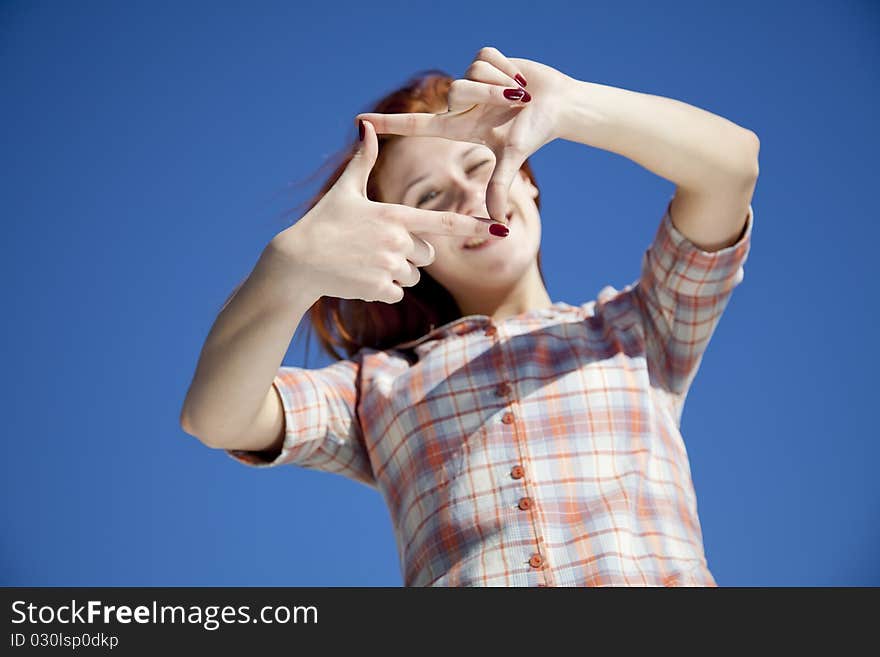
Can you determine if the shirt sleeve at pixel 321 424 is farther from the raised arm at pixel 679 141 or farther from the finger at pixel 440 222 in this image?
the raised arm at pixel 679 141

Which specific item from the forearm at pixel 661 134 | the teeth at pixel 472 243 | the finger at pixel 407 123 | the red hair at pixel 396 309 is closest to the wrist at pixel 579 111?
the forearm at pixel 661 134

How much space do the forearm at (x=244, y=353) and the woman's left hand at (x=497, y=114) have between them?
0.16 metres

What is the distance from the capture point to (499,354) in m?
0.91

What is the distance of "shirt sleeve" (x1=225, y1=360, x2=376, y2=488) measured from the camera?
895mm

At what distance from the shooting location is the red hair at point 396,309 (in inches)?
43.1

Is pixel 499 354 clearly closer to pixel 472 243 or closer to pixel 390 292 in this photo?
pixel 472 243

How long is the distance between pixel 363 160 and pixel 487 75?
125 mm

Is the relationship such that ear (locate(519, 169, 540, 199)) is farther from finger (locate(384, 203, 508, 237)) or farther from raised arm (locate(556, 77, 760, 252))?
finger (locate(384, 203, 508, 237))

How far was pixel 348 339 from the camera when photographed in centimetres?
112
